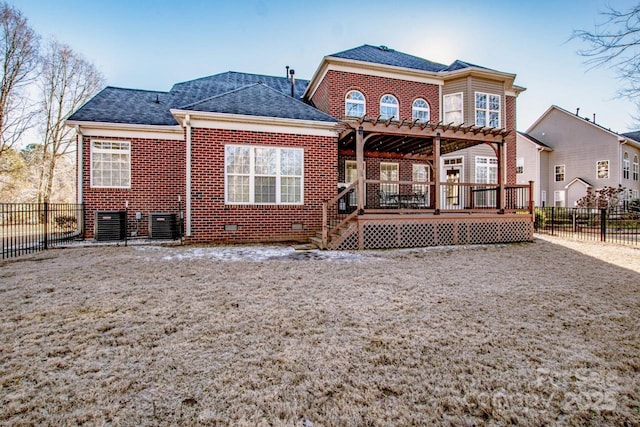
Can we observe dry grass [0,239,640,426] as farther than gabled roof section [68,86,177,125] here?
No

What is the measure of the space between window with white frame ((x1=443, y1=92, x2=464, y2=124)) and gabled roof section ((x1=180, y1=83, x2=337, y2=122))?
6496 mm

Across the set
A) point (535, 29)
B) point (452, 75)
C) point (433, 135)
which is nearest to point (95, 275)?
point (433, 135)

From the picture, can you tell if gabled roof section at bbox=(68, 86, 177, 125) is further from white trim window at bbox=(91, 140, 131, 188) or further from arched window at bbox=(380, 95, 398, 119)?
arched window at bbox=(380, 95, 398, 119)

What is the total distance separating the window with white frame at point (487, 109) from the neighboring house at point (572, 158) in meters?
12.8

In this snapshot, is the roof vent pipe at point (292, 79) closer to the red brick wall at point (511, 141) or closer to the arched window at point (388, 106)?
the arched window at point (388, 106)

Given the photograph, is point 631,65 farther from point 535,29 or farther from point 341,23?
point 341,23

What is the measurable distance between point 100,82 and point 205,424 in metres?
27.7

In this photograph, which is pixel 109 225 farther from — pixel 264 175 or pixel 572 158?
pixel 572 158

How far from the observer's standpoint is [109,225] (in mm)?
9438

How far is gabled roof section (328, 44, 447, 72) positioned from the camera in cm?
1225

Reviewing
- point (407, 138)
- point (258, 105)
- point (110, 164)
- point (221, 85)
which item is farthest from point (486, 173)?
point (110, 164)

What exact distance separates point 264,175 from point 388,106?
6.52m

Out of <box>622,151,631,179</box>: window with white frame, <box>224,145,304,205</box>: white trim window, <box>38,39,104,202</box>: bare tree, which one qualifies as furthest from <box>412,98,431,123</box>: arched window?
<box>38,39,104,202</box>: bare tree

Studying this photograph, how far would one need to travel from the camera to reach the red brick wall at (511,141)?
1420cm
